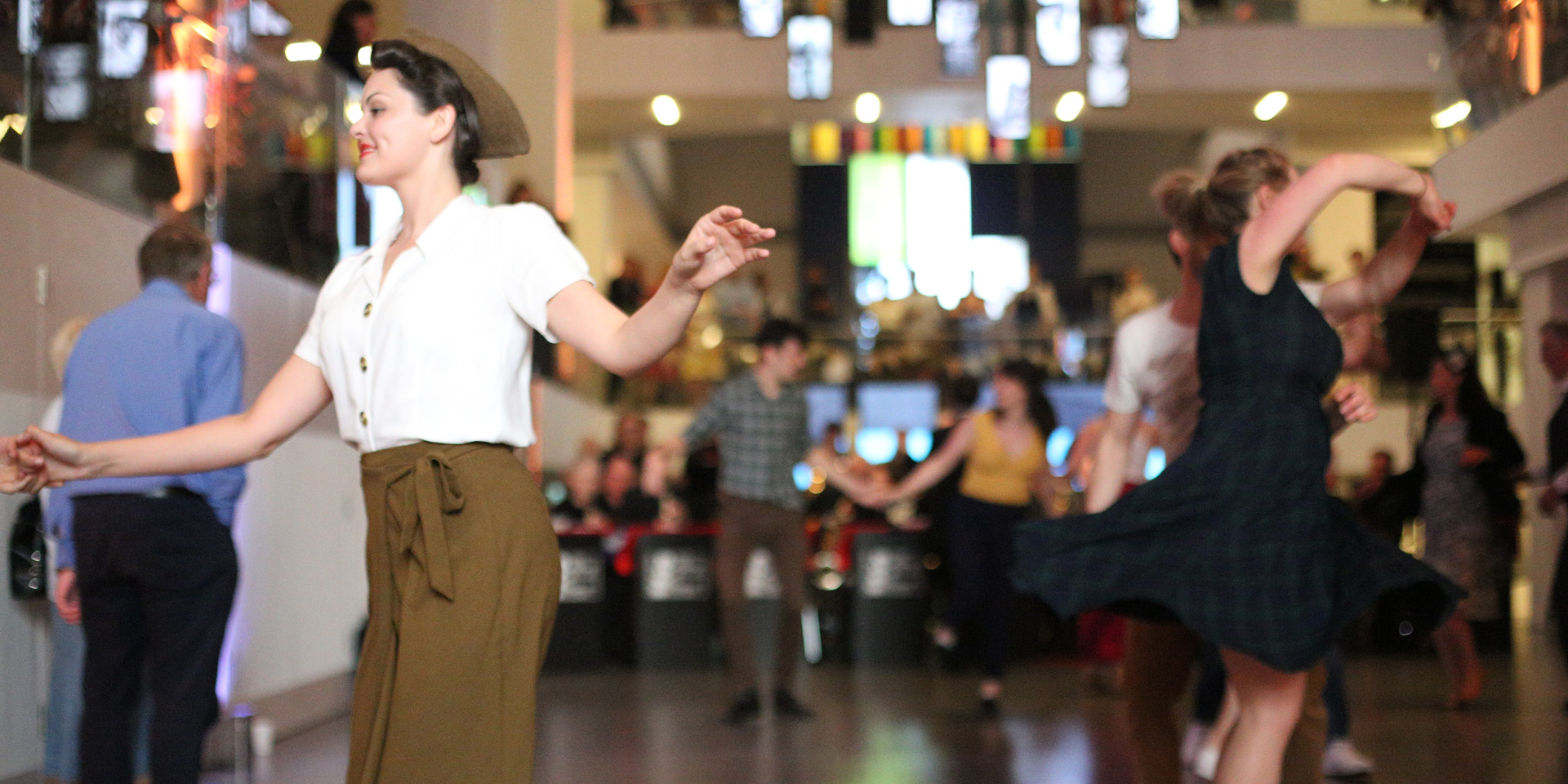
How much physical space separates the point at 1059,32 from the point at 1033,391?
23.8ft

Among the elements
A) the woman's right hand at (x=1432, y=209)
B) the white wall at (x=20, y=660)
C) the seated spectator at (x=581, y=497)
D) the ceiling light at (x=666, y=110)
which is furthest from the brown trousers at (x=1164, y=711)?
the ceiling light at (x=666, y=110)

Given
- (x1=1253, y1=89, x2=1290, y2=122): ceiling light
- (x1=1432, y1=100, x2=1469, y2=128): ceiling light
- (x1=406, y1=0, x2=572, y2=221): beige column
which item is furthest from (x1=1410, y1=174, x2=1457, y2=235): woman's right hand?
(x1=1253, y1=89, x2=1290, y2=122): ceiling light

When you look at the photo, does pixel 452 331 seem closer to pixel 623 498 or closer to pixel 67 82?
pixel 67 82

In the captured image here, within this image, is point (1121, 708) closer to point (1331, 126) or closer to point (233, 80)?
point (233, 80)

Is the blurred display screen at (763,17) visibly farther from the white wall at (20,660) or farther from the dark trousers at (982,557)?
the white wall at (20,660)

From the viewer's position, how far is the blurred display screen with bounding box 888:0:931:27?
518 inches

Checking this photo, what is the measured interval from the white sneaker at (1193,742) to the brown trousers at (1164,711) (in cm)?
164

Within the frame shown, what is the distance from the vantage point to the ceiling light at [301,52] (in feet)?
19.9

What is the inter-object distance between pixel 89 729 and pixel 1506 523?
7007 mm

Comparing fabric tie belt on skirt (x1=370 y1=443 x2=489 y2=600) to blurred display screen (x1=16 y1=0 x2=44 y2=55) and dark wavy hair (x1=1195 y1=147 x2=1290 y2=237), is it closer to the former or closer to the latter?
dark wavy hair (x1=1195 y1=147 x2=1290 y2=237)

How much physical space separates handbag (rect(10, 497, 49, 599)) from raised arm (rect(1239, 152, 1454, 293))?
131 inches

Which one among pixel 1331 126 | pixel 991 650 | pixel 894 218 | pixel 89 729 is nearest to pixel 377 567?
pixel 89 729

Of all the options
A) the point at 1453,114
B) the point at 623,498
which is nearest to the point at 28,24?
the point at 623,498

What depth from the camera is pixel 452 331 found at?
1967 millimetres
